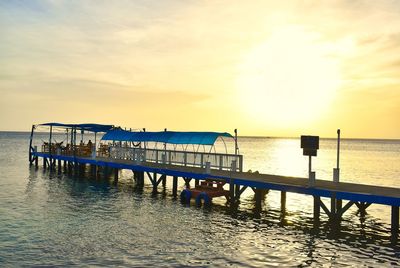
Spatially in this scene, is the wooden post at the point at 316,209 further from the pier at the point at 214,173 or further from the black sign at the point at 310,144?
the black sign at the point at 310,144

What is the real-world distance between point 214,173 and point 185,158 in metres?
4.74

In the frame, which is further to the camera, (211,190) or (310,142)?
(211,190)

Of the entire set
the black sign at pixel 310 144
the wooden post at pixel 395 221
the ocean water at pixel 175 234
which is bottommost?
the ocean water at pixel 175 234

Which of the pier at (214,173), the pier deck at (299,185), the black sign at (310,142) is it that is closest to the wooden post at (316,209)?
the pier at (214,173)

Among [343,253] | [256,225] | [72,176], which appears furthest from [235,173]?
[72,176]

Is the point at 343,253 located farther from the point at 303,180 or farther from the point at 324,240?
the point at 303,180

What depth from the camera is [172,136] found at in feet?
123

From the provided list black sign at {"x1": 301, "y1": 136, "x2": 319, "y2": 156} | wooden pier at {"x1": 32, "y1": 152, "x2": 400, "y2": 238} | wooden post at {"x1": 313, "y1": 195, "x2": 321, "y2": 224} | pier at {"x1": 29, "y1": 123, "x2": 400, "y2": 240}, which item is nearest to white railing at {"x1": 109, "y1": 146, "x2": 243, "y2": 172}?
pier at {"x1": 29, "y1": 123, "x2": 400, "y2": 240}

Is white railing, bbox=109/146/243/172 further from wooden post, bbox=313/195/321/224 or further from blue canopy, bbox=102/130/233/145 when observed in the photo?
wooden post, bbox=313/195/321/224

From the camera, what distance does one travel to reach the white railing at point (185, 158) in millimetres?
31953

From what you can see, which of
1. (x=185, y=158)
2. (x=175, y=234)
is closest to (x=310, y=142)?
(x=175, y=234)

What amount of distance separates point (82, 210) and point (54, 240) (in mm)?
7288

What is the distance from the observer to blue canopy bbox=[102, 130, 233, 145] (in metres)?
33.2

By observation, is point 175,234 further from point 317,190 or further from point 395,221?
point 395,221
